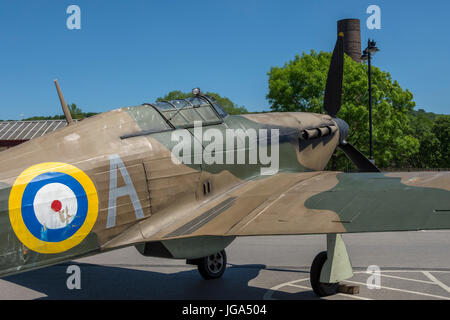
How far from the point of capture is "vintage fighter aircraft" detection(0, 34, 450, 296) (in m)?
4.59

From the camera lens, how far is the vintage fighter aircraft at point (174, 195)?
4.59 m

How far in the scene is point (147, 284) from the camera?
26.1ft

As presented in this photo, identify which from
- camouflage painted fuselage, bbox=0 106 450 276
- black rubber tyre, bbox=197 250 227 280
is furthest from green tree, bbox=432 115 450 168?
camouflage painted fuselage, bbox=0 106 450 276

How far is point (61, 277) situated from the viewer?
8789 mm

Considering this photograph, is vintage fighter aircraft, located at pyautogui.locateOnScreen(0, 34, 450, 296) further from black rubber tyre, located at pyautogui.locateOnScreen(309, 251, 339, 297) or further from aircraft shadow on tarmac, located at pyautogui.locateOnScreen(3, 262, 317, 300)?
aircraft shadow on tarmac, located at pyautogui.locateOnScreen(3, 262, 317, 300)

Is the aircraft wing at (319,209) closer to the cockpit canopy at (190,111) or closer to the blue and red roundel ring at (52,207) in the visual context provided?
the blue and red roundel ring at (52,207)

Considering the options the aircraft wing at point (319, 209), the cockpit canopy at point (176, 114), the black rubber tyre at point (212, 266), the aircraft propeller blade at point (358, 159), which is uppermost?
the cockpit canopy at point (176, 114)

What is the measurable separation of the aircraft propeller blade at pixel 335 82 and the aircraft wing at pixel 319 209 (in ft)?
13.1

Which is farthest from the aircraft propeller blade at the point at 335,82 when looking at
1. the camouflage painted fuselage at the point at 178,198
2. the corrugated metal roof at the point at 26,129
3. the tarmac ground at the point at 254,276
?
A: the corrugated metal roof at the point at 26,129

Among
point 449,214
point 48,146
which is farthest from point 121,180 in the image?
point 449,214

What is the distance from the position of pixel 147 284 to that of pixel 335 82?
6.18m

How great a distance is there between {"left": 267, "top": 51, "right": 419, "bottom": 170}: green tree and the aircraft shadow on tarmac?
27812mm
